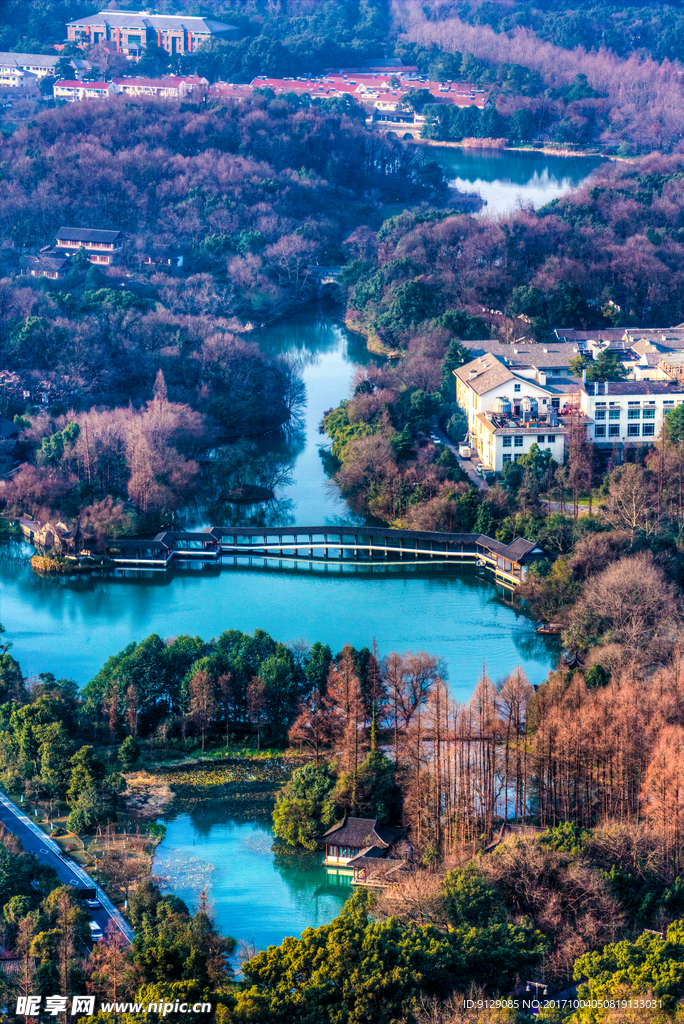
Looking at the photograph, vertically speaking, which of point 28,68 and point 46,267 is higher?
point 28,68

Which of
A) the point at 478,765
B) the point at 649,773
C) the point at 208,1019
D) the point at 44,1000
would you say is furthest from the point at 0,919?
the point at 649,773

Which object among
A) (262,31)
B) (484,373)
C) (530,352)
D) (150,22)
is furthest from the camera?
(262,31)

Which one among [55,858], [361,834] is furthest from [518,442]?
[55,858]

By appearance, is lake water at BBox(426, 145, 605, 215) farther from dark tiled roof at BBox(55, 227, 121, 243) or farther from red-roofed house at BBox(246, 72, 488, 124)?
dark tiled roof at BBox(55, 227, 121, 243)

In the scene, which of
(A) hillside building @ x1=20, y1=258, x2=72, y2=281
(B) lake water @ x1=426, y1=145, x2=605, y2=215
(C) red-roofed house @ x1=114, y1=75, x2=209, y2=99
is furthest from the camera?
(C) red-roofed house @ x1=114, y1=75, x2=209, y2=99

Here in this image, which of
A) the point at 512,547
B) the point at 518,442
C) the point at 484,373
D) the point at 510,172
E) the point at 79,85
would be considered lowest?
the point at 512,547

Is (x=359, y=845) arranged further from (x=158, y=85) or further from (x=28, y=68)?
(x=28, y=68)

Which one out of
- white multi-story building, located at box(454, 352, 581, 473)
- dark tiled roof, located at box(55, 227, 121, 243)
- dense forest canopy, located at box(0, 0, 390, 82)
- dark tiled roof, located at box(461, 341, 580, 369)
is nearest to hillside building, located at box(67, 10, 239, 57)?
dense forest canopy, located at box(0, 0, 390, 82)
